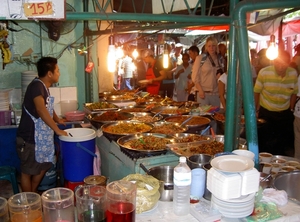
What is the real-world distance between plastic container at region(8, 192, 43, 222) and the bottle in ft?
3.03

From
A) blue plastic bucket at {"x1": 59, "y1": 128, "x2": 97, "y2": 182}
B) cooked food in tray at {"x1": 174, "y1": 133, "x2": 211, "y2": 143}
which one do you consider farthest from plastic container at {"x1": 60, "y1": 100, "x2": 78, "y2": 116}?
cooked food in tray at {"x1": 174, "y1": 133, "x2": 211, "y2": 143}

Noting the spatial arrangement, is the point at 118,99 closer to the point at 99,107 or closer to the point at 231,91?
the point at 99,107

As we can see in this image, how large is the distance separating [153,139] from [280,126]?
331cm

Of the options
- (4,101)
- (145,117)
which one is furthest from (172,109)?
(4,101)

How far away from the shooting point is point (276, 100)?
18.6 ft

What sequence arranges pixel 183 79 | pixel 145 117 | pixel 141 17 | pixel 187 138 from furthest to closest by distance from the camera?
pixel 183 79 → pixel 145 117 → pixel 187 138 → pixel 141 17

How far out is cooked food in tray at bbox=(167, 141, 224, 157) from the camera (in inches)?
122

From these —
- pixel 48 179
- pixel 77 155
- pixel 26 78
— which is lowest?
pixel 48 179

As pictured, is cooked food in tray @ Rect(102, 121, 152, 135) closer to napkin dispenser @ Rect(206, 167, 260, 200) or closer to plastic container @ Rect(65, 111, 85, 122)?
plastic container @ Rect(65, 111, 85, 122)

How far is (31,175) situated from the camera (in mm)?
4652

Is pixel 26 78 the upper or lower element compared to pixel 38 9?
lower

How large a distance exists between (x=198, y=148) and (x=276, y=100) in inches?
122

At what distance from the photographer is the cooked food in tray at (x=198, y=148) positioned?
3.11 metres

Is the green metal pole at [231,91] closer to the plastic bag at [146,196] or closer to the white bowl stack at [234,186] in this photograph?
the white bowl stack at [234,186]
